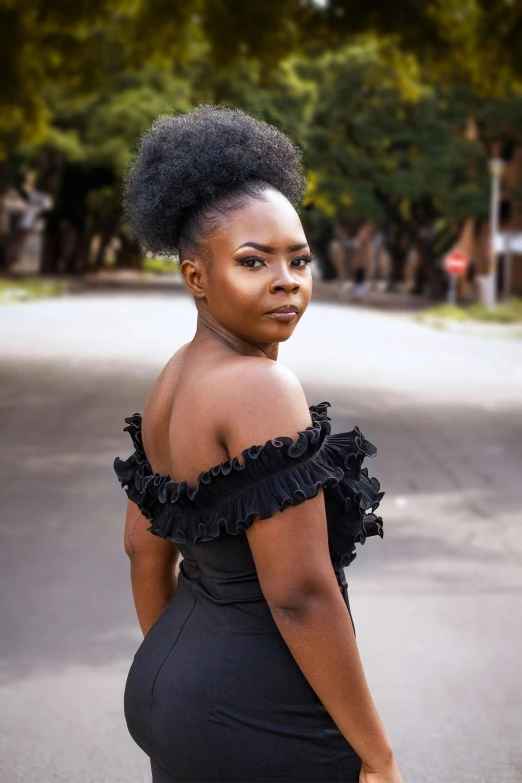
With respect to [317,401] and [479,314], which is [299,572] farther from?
[479,314]

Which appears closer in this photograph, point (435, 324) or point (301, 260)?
point (301, 260)

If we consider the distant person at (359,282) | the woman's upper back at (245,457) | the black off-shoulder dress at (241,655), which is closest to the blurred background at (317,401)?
the woman's upper back at (245,457)

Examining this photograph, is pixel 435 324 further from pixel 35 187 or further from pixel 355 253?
pixel 355 253

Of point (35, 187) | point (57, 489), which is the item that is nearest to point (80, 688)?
point (57, 489)

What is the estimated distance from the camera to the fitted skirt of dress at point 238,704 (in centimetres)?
185

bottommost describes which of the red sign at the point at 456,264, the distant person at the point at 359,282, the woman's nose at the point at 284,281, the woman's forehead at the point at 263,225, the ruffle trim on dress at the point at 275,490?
the distant person at the point at 359,282

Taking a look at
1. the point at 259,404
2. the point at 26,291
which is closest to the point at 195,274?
the point at 259,404

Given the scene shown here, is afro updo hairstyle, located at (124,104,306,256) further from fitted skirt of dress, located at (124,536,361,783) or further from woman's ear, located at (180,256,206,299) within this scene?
fitted skirt of dress, located at (124,536,361,783)

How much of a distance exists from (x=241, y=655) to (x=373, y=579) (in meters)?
4.22

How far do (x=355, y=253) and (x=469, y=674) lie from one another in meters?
54.9

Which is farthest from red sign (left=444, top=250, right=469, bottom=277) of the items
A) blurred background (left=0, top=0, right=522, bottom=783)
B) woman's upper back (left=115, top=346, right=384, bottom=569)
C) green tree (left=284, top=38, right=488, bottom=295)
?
woman's upper back (left=115, top=346, right=384, bottom=569)

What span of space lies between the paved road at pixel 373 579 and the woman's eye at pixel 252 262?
2273 mm

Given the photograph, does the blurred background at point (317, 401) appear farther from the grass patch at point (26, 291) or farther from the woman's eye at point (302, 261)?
the woman's eye at point (302, 261)

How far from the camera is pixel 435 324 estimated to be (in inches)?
1123
